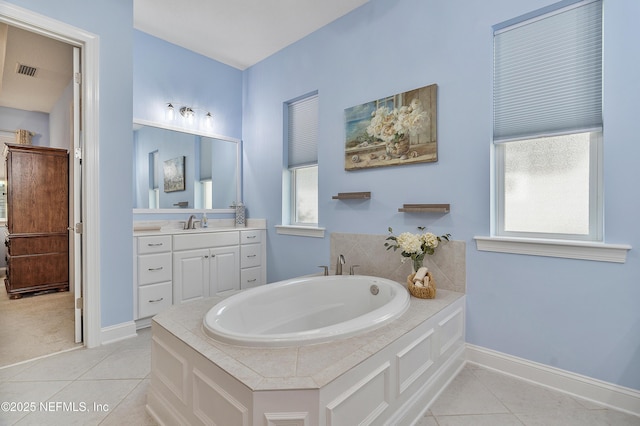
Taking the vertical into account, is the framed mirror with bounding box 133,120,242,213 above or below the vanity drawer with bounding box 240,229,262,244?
above

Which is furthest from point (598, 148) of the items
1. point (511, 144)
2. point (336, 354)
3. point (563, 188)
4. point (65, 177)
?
point (65, 177)

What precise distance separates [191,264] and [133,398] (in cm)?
142

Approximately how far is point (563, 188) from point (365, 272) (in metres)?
1.53

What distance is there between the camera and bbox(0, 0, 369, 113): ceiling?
9.20ft

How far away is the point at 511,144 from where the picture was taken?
2104 millimetres

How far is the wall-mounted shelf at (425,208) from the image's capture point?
225 cm

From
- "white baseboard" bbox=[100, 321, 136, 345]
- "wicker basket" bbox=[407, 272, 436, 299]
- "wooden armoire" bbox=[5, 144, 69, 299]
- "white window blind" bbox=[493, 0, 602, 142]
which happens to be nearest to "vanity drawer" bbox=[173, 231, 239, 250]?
"white baseboard" bbox=[100, 321, 136, 345]

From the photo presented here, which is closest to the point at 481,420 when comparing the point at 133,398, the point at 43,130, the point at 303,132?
the point at 133,398

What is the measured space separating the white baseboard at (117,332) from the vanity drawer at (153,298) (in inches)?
5.7

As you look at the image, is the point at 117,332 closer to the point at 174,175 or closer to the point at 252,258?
the point at 252,258

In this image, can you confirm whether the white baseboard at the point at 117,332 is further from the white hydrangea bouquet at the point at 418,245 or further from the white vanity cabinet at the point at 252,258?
the white hydrangea bouquet at the point at 418,245

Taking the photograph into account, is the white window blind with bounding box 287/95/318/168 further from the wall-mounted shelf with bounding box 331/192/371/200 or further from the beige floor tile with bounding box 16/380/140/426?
the beige floor tile with bounding box 16/380/140/426

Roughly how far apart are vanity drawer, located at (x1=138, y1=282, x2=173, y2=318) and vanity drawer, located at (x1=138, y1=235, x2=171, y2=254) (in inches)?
12.4

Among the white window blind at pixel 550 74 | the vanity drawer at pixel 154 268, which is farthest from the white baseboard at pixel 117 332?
the white window blind at pixel 550 74
